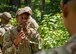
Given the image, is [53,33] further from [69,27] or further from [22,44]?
[69,27]

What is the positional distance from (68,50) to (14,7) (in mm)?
25669

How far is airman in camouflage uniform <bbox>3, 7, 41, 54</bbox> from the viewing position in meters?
6.68

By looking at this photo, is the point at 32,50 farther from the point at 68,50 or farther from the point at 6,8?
the point at 6,8

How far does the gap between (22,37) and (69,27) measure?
5279 mm

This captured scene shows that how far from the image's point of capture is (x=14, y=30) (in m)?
6.77

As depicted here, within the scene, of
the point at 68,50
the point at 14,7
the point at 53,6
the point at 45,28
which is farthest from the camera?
the point at 53,6

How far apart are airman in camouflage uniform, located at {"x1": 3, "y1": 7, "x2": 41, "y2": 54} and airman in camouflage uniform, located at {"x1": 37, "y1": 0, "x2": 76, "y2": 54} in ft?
17.3

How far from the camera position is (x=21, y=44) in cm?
675

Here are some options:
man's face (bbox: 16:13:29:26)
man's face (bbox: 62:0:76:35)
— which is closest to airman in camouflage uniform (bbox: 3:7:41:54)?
man's face (bbox: 16:13:29:26)

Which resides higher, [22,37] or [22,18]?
[22,18]

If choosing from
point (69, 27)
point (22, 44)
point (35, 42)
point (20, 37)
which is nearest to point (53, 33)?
point (35, 42)

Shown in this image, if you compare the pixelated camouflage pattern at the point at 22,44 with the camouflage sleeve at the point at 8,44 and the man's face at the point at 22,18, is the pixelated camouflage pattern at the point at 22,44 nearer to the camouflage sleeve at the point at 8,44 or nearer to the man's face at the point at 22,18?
the camouflage sleeve at the point at 8,44

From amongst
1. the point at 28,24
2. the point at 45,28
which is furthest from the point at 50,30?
the point at 28,24

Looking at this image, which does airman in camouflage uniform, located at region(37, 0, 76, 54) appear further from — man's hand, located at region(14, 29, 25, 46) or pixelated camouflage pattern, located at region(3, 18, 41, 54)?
pixelated camouflage pattern, located at region(3, 18, 41, 54)
